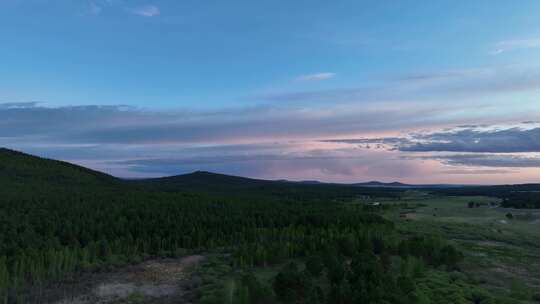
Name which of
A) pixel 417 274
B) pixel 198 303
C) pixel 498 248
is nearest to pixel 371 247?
pixel 417 274

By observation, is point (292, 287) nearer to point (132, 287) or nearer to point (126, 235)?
point (132, 287)

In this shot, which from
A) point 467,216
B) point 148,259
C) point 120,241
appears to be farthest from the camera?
point 467,216

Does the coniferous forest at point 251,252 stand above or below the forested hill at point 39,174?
below

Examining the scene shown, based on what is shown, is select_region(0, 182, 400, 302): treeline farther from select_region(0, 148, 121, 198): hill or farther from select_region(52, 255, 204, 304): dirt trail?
select_region(0, 148, 121, 198): hill

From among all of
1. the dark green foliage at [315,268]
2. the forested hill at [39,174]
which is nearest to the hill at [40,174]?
the forested hill at [39,174]

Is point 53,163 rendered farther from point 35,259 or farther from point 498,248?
point 498,248

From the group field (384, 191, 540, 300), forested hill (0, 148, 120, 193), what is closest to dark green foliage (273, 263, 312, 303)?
field (384, 191, 540, 300)

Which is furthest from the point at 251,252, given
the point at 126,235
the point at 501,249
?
the point at 501,249

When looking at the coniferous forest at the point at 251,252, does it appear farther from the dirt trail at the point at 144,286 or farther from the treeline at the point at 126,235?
the dirt trail at the point at 144,286
